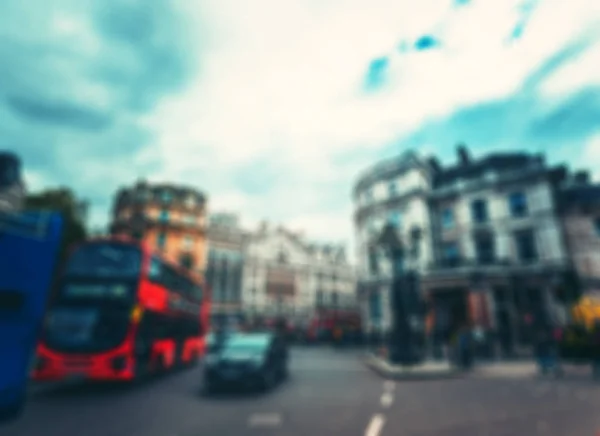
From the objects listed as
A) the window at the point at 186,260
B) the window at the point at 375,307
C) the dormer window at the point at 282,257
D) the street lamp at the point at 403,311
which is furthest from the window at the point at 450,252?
the window at the point at 186,260

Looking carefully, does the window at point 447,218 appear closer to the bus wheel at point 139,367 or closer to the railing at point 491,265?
the railing at point 491,265

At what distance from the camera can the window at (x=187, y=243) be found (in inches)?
1715

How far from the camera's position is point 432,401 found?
824 cm

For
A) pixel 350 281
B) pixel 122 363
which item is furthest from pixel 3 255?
pixel 350 281

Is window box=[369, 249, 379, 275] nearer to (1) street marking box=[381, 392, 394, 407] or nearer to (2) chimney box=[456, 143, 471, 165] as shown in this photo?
(2) chimney box=[456, 143, 471, 165]

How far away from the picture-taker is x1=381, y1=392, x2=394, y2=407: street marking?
7.90 m

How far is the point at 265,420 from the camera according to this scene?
21.2ft

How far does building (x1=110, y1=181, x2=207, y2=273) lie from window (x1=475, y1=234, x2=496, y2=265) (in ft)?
Result: 103

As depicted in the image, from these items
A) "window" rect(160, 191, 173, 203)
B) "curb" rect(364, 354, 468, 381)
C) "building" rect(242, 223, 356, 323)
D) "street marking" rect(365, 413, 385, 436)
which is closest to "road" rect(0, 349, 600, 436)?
"street marking" rect(365, 413, 385, 436)

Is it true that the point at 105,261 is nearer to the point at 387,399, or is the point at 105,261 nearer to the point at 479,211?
the point at 387,399

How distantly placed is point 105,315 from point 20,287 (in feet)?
20.2

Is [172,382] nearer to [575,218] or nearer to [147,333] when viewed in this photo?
[147,333]

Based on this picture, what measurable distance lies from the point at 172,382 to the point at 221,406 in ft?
15.5

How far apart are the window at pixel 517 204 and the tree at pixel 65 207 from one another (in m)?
31.4
